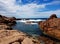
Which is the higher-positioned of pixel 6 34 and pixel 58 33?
pixel 6 34

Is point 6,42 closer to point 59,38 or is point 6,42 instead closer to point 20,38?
point 20,38

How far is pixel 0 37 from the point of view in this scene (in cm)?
859

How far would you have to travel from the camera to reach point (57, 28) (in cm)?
2266

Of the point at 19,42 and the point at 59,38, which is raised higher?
the point at 19,42

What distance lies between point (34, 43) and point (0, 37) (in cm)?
229

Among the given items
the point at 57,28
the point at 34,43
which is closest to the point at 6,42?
the point at 34,43

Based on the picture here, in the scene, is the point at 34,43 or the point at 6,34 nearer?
the point at 34,43

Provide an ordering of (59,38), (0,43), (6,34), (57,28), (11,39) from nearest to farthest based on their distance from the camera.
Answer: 1. (0,43)
2. (11,39)
3. (6,34)
4. (59,38)
5. (57,28)

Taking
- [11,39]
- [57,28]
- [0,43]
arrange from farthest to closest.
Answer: [57,28] → [11,39] → [0,43]

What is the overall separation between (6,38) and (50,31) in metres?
16.5

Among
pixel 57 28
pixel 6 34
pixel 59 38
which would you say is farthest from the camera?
pixel 57 28

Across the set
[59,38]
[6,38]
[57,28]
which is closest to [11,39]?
[6,38]

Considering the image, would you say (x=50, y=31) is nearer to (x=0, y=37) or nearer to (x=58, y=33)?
(x=58, y=33)

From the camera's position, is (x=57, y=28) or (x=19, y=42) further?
(x=57, y=28)
